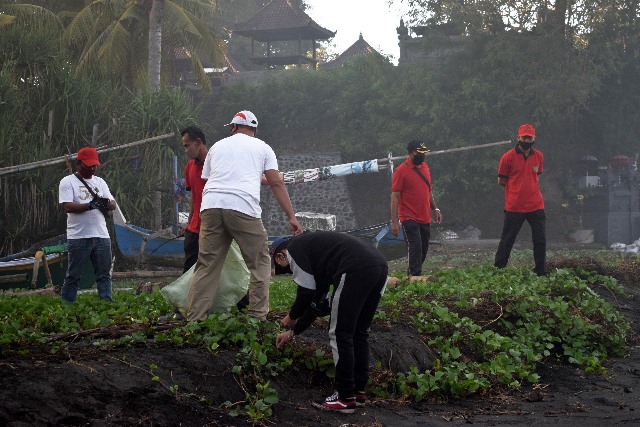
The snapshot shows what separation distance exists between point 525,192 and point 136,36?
1834 cm

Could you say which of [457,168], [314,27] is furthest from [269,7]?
[457,168]

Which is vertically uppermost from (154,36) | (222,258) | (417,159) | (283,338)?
(154,36)

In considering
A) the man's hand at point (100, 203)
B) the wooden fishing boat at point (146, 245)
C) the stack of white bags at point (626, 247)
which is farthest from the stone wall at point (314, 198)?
the man's hand at point (100, 203)

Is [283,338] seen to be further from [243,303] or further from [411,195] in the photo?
[411,195]

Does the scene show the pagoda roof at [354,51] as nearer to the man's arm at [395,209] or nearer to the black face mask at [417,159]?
A: the black face mask at [417,159]

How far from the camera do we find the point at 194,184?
8898mm

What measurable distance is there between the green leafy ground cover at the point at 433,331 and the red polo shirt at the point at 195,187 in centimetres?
93

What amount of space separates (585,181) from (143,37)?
52.7ft

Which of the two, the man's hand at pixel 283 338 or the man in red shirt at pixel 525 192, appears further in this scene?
the man in red shirt at pixel 525 192

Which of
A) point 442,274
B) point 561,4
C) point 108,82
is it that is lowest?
point 442,274

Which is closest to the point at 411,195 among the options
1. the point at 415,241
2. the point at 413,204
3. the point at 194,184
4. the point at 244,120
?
the point at 413,204

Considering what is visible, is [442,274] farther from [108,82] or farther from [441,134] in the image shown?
[441,134]

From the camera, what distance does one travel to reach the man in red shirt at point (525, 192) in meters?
12.3

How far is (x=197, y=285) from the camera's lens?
25.3ft
